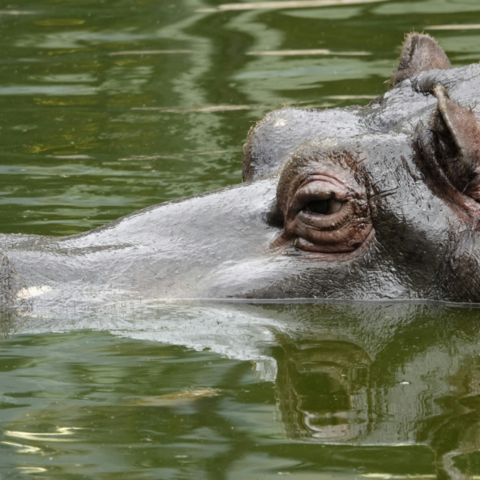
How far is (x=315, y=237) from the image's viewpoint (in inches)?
205

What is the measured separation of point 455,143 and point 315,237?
0.82 m

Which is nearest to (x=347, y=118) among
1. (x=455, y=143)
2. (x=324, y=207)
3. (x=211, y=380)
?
(x=324, y=207)

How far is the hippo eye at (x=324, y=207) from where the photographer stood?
5117 millimetres

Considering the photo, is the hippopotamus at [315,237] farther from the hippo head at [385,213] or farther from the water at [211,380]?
the water at [211,380]

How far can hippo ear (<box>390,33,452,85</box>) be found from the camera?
663 centimetres

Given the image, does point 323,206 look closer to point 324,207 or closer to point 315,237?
point 324,207

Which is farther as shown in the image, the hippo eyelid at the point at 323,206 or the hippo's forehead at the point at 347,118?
the hippo's forehead at the point at 347,118

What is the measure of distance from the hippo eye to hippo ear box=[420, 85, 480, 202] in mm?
498

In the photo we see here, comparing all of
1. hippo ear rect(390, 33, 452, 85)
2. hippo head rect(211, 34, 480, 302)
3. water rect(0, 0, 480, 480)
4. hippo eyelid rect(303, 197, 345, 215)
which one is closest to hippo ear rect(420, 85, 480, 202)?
hippo head rect(211, 34, 480, 302)

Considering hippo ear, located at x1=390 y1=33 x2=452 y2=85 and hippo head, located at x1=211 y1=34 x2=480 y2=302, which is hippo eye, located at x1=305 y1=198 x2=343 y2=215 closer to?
hippo head, located at x1=211 y1=34 x2=480 y2=302

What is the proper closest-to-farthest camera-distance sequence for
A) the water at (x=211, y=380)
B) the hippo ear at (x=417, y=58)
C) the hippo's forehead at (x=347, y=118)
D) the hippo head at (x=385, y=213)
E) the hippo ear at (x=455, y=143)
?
1. the water at (x=211, y=380)
2. the hippo ear at (x=455, y=143)
3. the hippo head at (x=385, y=213)
4. the hippo's forehead at (x=347, y=118)
5. the hippo ear at (x=417, y=58)

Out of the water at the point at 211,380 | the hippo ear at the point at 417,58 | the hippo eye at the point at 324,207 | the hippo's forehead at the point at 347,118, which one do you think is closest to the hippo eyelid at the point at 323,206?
the hippo eye at the point at 324,207

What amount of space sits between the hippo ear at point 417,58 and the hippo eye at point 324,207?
1.66 meters

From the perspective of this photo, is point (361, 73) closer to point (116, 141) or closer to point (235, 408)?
point (116, 141)
